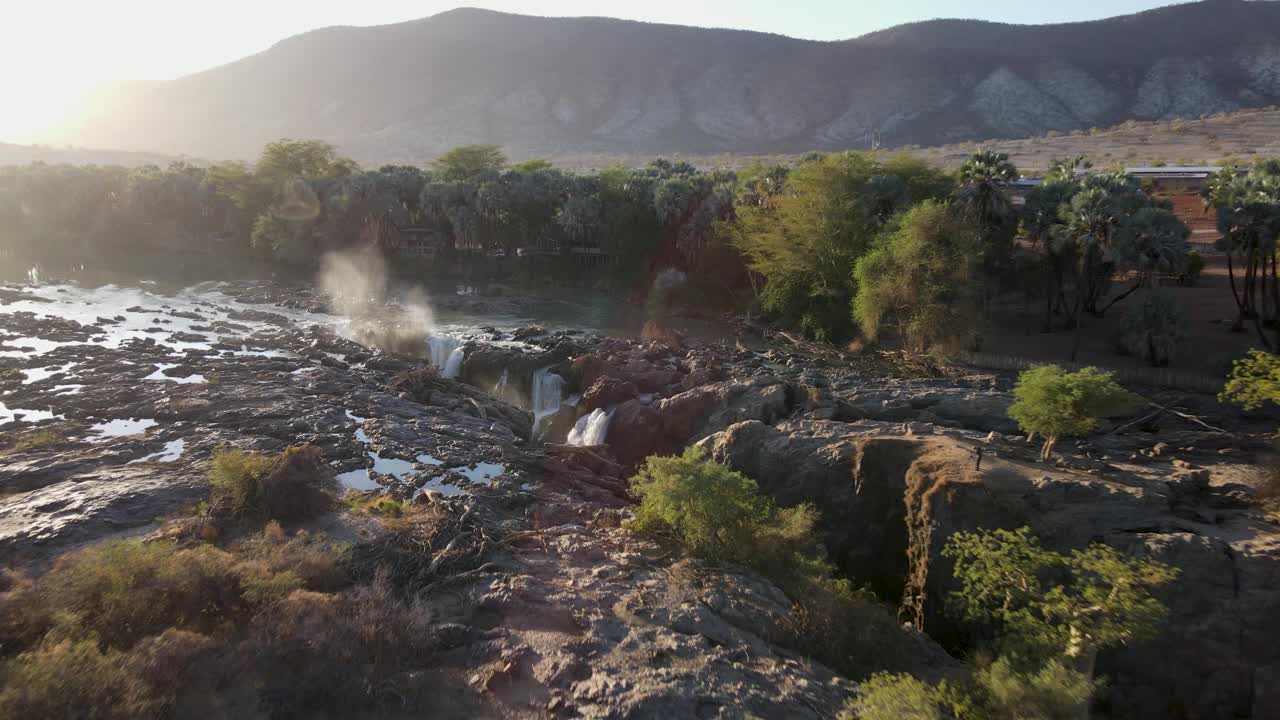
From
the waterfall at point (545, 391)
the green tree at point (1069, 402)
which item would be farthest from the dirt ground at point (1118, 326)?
the waterfall at point (545, 391)

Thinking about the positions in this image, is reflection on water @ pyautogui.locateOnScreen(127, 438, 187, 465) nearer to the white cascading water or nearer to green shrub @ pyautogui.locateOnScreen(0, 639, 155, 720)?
the white cascading water

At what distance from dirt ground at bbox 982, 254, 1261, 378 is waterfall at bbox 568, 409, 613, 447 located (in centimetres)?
2069

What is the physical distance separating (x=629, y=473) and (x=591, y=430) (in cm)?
381

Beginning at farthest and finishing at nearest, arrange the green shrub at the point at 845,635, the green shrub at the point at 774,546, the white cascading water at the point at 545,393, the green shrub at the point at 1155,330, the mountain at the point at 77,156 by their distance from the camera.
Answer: the mountain at the point at 77,156 < the green shrub at the point at 1155,330 < the white cascading water at the point at 545,393 < the green shrub at the point at 774,546 < the green shrub at the point at 845,635

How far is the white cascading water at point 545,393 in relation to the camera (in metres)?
31.4

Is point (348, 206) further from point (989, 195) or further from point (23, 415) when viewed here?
point (989, 195)

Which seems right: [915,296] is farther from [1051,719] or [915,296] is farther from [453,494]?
[1051,719]

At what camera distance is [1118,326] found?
1406 inches

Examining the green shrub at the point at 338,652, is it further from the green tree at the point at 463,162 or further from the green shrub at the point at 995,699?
the green tree at the point at 463,162

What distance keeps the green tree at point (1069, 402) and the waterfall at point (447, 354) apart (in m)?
26.3

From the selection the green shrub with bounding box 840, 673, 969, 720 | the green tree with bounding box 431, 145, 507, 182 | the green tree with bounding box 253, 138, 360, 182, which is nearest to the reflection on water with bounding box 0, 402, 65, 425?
the green shrub with bounding box 840, 673, 969, 720

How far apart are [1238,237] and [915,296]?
546 inches

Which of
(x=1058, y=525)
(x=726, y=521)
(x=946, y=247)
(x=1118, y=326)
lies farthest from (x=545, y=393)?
(x=1118, y=326)

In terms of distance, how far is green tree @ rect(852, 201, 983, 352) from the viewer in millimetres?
31906
